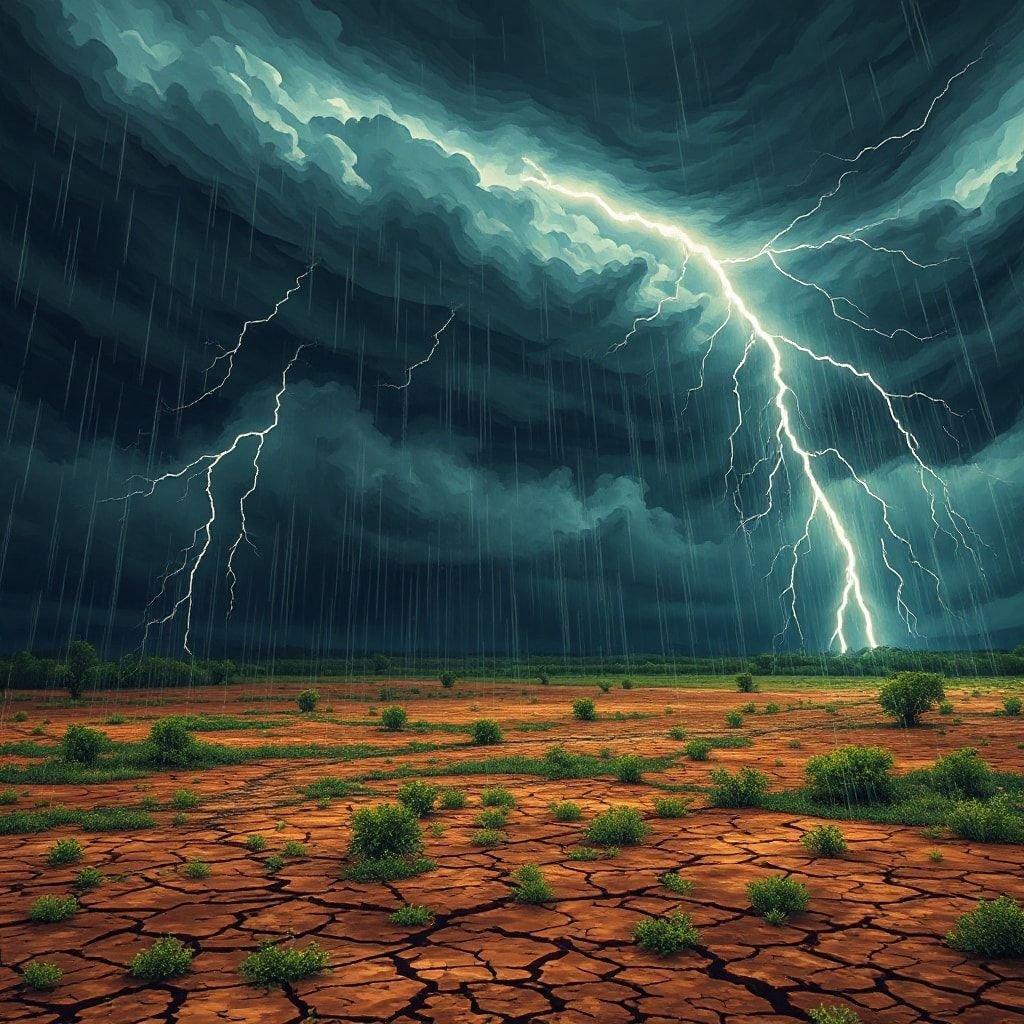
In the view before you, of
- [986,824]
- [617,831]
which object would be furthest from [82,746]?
[986,824]

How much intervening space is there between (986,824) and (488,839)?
19.5ft

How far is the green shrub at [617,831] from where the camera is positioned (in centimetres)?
733

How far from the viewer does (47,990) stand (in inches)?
156

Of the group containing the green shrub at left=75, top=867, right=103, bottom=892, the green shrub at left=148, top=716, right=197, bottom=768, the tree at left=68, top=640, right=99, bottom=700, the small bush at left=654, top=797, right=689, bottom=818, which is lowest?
the small bush at left=654, top=797, right=689, bottom=818

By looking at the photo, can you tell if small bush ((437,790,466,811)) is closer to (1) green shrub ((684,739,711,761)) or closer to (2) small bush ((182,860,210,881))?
(2) small bush ((182,860,210,881))

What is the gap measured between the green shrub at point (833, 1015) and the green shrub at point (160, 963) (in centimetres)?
407

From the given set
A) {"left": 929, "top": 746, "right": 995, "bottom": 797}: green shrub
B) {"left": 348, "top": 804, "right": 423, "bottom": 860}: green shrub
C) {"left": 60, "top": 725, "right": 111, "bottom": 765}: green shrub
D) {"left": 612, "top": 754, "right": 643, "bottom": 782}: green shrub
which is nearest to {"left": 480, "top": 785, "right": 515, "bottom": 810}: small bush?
{"left": 348, "top": 804, "right": 423, "bottom": 860}: green shrub

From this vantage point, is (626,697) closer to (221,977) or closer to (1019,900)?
(1019,900)

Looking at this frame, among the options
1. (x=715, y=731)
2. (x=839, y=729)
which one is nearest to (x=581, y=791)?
(x=715, y=731)

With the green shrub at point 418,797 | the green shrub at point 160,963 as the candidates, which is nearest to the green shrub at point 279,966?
the green shrub at point 160,963

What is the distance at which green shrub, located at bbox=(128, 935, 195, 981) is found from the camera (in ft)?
13.5

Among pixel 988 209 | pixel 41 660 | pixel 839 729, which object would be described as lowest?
pixel 839 729

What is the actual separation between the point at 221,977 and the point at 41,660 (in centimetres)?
5435

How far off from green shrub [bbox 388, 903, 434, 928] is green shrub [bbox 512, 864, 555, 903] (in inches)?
34.2
